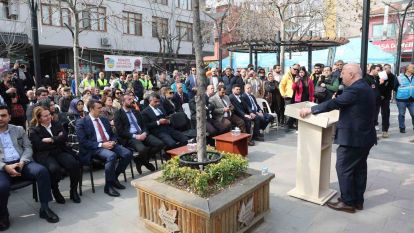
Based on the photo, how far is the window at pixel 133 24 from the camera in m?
25.6

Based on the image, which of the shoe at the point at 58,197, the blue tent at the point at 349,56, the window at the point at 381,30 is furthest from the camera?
the window at the point at 381,30

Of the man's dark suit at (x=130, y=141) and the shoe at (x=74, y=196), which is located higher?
the man's dark suit at (x=130, y=141)

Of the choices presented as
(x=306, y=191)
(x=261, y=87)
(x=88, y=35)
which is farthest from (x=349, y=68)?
(x=88, y=35)

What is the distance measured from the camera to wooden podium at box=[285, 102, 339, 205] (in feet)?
13.5

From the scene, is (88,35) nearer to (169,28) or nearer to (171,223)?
(169,28)

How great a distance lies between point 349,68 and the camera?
3.88m

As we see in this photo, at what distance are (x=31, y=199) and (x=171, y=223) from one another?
264 cm

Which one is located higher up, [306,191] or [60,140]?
[60,140]

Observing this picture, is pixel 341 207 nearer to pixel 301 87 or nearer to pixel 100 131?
pixel 100 131

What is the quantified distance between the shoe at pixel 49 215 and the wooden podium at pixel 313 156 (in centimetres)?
319

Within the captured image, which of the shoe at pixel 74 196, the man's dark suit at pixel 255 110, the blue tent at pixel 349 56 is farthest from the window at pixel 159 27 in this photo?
the shoe at pixel 74 196

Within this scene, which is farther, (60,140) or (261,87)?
(261,87)

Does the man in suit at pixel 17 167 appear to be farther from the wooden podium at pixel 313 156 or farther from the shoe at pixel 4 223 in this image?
the wooden podium at pixel 313 156

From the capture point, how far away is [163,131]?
6.46 meters
